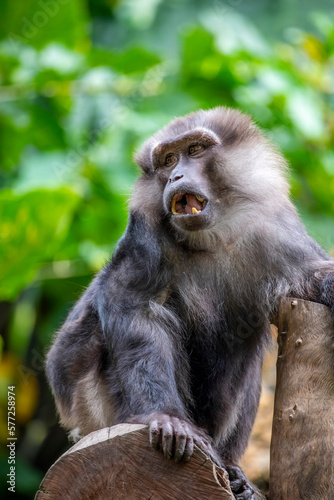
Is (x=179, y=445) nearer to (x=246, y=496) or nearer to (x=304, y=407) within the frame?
(x=304, y=407)

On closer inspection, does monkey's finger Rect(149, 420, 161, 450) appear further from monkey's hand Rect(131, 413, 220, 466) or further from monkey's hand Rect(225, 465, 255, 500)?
monkey's hand Rect(225, 465, 255, 500)

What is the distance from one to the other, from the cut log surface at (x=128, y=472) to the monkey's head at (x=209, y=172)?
1.44 meters

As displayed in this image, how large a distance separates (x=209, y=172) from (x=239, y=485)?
74.3 inches

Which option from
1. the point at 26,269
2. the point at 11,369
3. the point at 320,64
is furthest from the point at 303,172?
the point at 11,369

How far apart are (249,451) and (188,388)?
221cm

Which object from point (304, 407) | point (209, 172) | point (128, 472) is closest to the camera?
point (128, 472)

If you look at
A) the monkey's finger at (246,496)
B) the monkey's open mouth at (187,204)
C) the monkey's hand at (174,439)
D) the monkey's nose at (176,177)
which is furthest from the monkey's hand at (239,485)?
the monkey's nose at (176,177)

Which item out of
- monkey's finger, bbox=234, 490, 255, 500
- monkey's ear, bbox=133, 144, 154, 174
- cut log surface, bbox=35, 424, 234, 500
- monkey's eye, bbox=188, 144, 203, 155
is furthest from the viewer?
monkey's ear, bbox=133, 144, 154, 174

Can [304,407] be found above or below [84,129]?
below

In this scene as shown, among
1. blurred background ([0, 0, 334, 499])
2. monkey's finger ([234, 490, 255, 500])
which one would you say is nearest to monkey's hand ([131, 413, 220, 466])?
monkey's finger ([234, 490, 255, 500])

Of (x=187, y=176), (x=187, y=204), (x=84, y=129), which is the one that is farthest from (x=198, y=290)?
(x=84, y=129)

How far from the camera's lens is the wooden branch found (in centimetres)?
341

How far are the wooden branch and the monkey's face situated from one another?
29.8 inches

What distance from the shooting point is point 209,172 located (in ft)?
14.2
